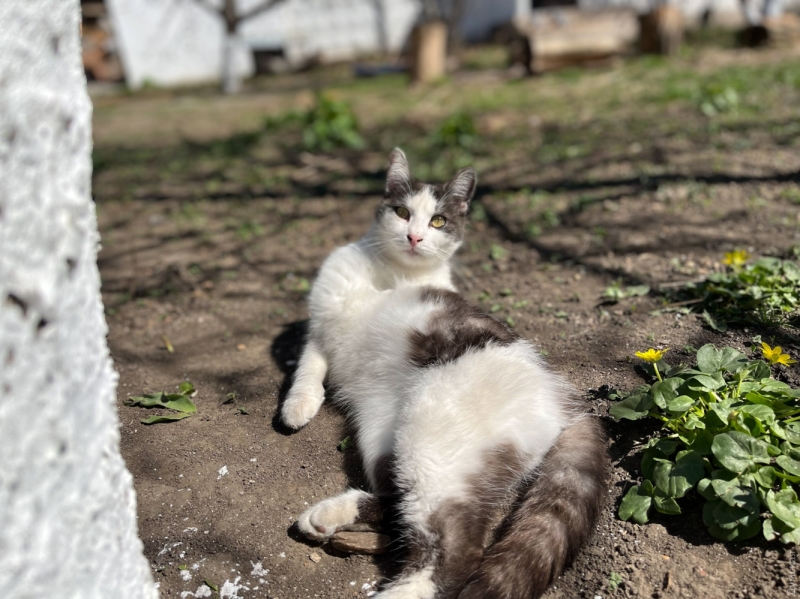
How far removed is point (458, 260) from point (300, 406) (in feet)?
5.75

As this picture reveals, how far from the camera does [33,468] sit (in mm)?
1238

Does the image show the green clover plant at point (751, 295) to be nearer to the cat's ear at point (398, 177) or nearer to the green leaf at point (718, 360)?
the green leaf at point (718, 360)

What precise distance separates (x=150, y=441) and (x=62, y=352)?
A: 1.34m

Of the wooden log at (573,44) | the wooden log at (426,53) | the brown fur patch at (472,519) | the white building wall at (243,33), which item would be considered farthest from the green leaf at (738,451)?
the white building wall at (243,33)

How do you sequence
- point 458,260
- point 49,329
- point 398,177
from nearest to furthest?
point 49,329, point 398,177, point 458,260

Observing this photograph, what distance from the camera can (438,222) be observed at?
2.89 metres

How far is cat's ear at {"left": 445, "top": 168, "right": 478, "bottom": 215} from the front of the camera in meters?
2.95

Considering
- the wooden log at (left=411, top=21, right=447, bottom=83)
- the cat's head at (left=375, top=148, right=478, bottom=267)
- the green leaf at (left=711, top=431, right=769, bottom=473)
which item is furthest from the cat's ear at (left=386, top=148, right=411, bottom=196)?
the wooden log at (left=411, top=21, right=447, bottom=83)

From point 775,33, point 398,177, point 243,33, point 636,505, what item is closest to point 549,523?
point 636,505

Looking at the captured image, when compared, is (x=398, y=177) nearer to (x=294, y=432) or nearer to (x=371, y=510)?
(x=294, y=432)

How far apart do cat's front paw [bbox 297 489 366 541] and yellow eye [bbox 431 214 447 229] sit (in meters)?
1.32

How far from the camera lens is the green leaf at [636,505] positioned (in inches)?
78.2

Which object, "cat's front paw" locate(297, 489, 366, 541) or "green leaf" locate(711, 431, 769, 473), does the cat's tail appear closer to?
"green leaf" locate(711, 431, 769, 473)

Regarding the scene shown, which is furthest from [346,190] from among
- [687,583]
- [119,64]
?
[119,64]
